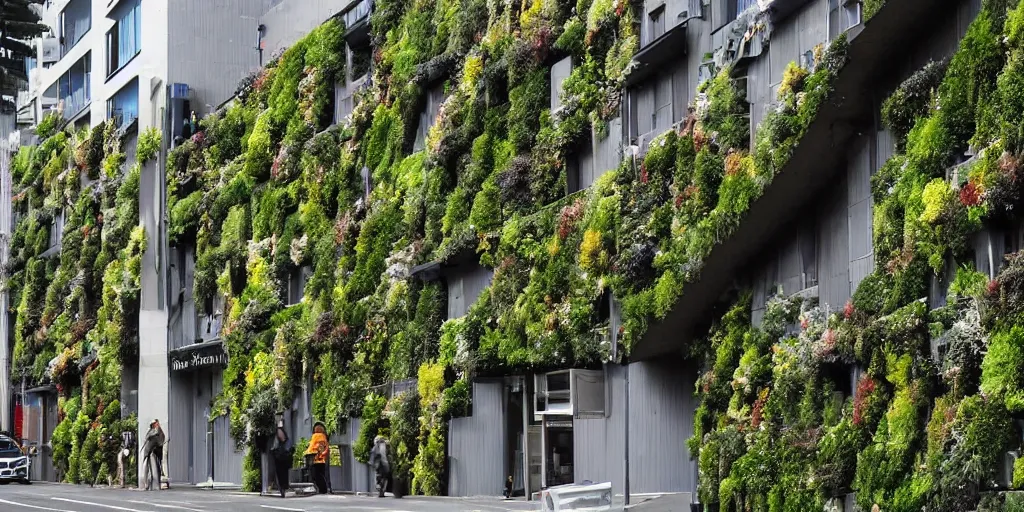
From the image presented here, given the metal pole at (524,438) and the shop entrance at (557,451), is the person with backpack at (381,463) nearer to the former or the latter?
the metal pole at (524,438)

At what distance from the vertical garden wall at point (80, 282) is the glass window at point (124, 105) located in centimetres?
56

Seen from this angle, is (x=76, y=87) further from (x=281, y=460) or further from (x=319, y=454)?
(x=281, y=460)

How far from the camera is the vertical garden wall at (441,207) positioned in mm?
25500

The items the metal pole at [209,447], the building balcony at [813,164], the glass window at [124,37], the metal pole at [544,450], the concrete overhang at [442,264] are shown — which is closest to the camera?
the building balcony at [813,164]

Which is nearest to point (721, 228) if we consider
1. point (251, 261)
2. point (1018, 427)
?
point (1018, 427)

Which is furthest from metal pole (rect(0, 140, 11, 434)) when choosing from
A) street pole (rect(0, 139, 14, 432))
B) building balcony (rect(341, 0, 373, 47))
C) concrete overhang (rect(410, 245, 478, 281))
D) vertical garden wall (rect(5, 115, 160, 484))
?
concrete overhang (rect(410, 245, 478, 281))

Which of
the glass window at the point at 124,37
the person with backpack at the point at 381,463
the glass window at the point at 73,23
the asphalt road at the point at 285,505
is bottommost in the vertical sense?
the asphalt road at the point at 285,505

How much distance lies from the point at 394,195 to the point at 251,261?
800 centimetres

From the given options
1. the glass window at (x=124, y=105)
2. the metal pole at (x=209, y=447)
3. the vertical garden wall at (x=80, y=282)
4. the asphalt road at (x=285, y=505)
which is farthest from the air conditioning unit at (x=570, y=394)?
the glass window at (x=124, y=105)

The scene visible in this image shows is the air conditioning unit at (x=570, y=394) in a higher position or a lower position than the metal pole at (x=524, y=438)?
higher

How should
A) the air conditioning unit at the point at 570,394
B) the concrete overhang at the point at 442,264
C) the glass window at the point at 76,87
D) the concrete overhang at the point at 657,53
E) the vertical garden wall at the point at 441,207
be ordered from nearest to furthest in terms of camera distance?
the vertical garden wall at the point at 441,207
the concrete overhang at the point at 657,53
the air conditioning unit at the point at 570,394
the concrete overhang at the point at 442,264
the glass window at the point at 76,87

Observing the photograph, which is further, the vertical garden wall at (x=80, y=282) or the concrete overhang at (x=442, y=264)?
the vertical garden wall at (x=80, y=282)

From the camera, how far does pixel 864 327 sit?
A: 20547 millimetres

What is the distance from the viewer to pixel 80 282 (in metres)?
56.6
